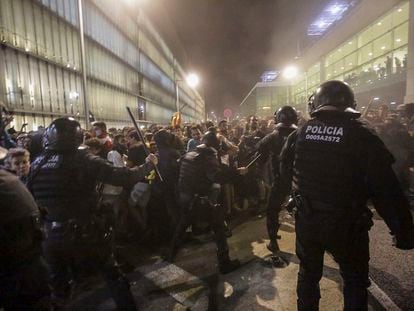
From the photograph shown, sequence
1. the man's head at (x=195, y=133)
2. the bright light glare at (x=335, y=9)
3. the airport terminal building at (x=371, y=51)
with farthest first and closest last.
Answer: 1. the bright light glare at (x=335, y=9)
2. the airport terminal building at (x=371, y=51)
3. the man's head at (x=195, y=133)

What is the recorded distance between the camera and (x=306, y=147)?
103 inches

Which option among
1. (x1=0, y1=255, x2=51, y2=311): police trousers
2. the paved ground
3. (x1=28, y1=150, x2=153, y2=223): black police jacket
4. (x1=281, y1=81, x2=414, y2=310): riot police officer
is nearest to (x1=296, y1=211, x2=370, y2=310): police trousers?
(x1=281, y1=81, x2=414, y2=310): riot police officer

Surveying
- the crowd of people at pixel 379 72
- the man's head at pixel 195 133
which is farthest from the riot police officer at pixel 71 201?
the crowd of people at pixel 379 72

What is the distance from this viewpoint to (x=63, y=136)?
2.99 m

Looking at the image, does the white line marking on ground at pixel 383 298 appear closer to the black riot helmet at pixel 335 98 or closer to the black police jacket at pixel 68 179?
the black riot helmet at pixel 335 98

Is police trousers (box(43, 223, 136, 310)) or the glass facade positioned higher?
the glass facade

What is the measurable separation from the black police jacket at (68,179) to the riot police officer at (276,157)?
241 centimetres

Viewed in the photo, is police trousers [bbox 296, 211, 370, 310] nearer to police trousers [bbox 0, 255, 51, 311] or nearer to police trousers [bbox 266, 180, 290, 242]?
police trousers [bbox 0, 255, 51, 311]

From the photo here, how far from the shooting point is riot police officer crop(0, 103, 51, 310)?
1.99 metres

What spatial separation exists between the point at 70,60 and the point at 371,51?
742 inches

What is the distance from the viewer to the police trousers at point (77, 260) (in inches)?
114

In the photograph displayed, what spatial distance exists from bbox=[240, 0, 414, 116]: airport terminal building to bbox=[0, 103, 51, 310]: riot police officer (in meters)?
17.3

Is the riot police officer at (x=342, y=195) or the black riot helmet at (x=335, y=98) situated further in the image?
the black riot helmet at (x=335, y=98)

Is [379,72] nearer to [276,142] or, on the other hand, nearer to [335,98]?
[276,142]
